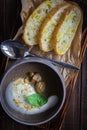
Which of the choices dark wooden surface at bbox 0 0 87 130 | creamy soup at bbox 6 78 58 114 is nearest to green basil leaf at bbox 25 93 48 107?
creamy soup at bbox 6 78 58 114

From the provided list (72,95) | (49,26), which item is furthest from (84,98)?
(49,26)

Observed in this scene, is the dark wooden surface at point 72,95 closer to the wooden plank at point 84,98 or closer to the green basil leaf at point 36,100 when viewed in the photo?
the wooden plank at point 84,98

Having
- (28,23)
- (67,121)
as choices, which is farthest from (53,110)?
(28,23)

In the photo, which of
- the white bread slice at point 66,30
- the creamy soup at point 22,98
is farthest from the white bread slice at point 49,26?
the creamy soup at point 22,98

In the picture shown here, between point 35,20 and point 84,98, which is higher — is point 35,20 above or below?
above

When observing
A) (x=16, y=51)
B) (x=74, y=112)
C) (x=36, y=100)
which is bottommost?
(x=74, y=112)

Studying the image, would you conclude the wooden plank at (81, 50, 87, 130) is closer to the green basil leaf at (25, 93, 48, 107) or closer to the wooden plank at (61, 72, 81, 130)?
the wooden plank at (61, 72, 81, 130)

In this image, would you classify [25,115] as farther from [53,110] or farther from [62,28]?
[62,28]

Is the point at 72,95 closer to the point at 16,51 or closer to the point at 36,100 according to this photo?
the point at 36,100
